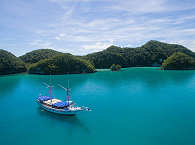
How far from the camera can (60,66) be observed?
13525 centimetres

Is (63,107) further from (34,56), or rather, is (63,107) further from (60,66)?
(34,56)

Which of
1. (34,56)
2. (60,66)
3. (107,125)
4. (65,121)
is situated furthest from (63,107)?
(34,56)

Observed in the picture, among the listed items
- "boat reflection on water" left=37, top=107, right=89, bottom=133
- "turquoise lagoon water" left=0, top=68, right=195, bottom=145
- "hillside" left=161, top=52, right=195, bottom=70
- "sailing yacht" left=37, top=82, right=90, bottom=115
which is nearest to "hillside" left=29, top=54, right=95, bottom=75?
"hillside" left=161, top=52, right=195, bottom=70

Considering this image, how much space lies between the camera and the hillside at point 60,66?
13120 cm

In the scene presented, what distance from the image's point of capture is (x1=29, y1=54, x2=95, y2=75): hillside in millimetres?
131200

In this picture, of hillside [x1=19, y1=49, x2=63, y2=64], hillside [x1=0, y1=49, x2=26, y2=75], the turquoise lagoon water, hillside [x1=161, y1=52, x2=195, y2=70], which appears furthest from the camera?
hillside [x1=19, y1=49, x2=63, y2=64]

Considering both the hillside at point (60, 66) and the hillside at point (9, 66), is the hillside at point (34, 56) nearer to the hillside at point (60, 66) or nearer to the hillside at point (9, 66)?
the hillside at point (9, 66)

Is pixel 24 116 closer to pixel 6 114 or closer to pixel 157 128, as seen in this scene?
pixel 6 114

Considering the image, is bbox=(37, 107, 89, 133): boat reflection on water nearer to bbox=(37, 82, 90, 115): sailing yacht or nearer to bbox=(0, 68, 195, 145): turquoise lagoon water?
bbox=(0, 68, 195, 145): turquoise lagoon water

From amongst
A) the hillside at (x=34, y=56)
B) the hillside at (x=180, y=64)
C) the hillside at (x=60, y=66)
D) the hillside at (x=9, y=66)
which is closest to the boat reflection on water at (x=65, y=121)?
the hillside at (x=60, y=66)

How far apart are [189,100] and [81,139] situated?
37.2 meters

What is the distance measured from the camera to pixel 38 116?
35.7 m

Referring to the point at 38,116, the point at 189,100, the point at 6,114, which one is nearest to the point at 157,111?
the point at 189,100

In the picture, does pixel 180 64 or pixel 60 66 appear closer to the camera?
pixel 60 66
